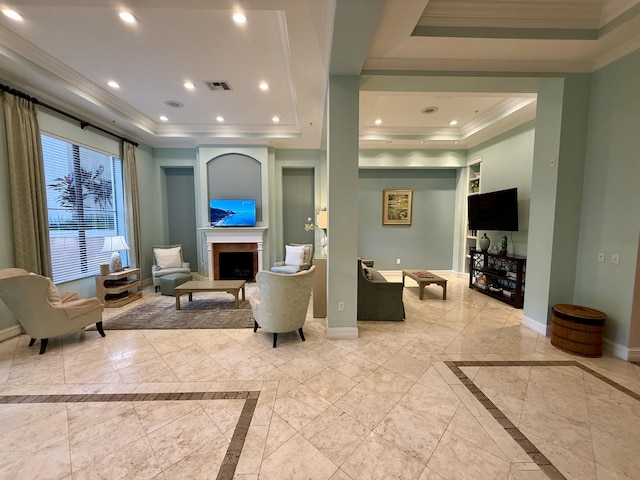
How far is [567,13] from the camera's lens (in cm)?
252

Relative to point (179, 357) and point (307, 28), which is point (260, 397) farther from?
point (307, 28)

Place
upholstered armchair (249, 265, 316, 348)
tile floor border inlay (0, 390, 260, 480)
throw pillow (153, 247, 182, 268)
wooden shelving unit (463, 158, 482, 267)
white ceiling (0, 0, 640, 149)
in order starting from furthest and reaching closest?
wooden shelving unit (463, 158, 482, 267) < throw pillow (153, 247, 182, 268) < upholstered armchair (249, 265, 316, 348) < white ceiling (0, 0, 640, 149) < tile floor border inlay (0, 390, 260, 480)

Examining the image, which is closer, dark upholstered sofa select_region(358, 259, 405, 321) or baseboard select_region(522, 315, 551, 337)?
baseboard select_region(522, 315, 551, 337)

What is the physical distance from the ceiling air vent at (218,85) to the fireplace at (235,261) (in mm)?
3287

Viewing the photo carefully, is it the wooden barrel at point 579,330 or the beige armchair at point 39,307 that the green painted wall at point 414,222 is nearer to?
the wooden barrel at point 579,330

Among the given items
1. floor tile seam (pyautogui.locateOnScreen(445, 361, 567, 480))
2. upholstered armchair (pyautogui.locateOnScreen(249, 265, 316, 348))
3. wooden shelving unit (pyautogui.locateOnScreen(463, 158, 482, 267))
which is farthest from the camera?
wooden shelving unit (pyautogui.locateOnScreen(463, 158, 482, 267))

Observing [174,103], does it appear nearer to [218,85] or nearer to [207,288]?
[218,85]

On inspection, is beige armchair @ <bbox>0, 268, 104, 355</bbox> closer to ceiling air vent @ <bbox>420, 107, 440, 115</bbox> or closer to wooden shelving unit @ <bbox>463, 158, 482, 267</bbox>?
ceiling air vent @ <bbox>420, 107, 440, 115</bbox>

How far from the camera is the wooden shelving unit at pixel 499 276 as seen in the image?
4336 millimetres

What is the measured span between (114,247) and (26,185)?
1406mm

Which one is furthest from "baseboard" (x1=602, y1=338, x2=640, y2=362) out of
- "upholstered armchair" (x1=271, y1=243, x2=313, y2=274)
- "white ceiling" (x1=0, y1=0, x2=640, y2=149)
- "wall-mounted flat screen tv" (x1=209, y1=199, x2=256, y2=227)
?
"wall-mounted flat screen tv" (x1=209, y1=199, x2=256, y2=227)

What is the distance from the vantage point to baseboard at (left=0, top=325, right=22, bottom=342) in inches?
123

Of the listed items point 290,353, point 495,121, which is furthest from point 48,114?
point 495,121

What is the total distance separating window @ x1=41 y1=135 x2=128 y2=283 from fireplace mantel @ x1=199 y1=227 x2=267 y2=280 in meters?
1.65
